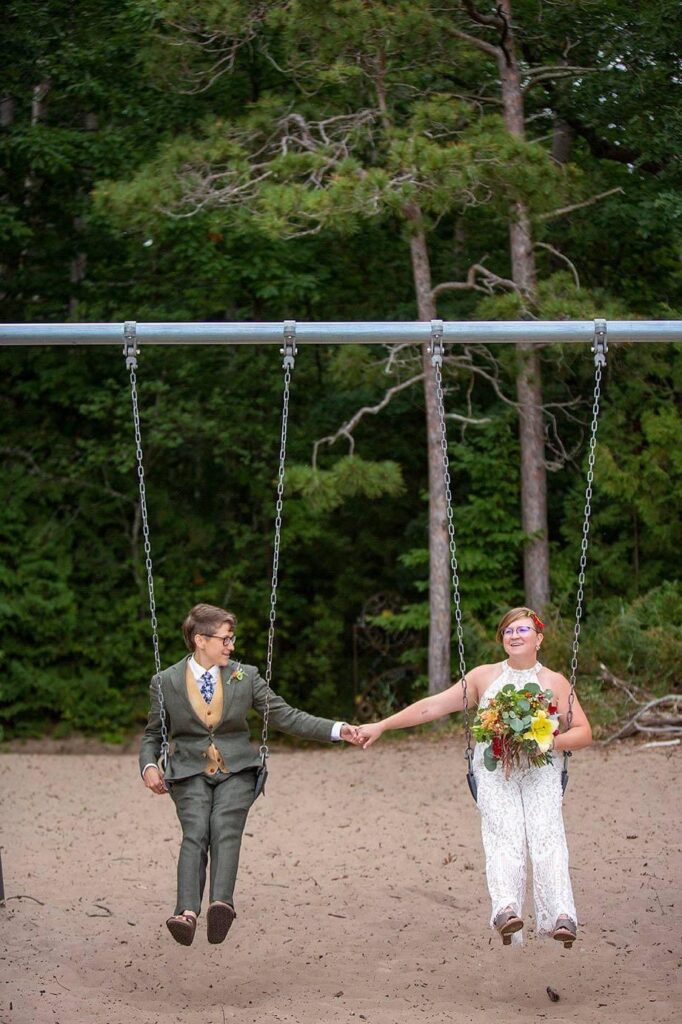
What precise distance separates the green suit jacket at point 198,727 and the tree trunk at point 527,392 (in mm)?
6778

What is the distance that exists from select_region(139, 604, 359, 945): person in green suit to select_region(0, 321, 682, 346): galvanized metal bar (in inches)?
52.9

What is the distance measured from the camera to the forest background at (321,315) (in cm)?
1256

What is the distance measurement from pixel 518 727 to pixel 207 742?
1.30 metres

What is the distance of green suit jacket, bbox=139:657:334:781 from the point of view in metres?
6.09

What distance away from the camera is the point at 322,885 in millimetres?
8719

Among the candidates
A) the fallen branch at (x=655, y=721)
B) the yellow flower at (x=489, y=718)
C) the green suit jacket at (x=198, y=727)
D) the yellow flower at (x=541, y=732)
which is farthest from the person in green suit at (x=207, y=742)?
the fallen branch at (x=655, y=721)

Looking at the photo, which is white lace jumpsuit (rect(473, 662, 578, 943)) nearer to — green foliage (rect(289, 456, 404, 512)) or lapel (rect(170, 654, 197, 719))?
lapel (rect(170, 654, 197, 719))

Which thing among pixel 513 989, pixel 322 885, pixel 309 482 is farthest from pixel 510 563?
pixel 513 989

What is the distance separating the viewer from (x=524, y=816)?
6.01 metres

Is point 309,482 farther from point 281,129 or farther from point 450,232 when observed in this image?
point 450,232

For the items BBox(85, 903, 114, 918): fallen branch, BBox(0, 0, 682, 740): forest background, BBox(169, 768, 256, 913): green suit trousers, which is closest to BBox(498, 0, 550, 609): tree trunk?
BBox(0, 0, 682, 740): forest background

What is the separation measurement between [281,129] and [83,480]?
176 inches

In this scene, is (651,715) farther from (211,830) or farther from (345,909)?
(211,830)

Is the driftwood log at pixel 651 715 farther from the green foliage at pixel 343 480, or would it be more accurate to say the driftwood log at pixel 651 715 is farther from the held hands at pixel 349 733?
the held hands at pixel 349 733
